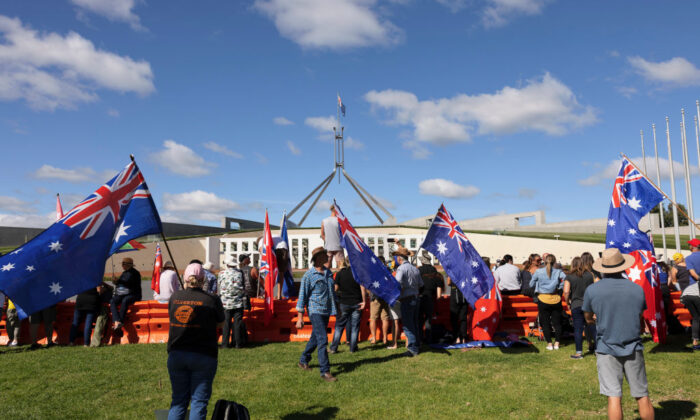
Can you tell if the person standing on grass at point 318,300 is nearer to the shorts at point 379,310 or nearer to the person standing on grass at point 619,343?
the shorts at point 379,310

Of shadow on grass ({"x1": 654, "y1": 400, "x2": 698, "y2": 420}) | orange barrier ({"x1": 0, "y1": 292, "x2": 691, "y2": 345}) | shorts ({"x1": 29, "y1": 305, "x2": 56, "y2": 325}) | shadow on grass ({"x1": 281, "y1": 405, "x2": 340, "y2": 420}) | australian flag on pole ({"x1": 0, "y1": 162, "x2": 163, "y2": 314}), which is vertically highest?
australian flag on pole ({"x1": 0, "y1": 162, "x2": 163, "y2": 314})

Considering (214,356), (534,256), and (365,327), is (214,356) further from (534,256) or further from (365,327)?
(534,256)

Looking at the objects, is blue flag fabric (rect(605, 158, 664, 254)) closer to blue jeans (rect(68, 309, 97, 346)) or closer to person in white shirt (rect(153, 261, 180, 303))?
person in white shirt (rect(153, 261, 180, 303))

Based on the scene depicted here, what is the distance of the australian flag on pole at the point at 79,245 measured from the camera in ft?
19.2

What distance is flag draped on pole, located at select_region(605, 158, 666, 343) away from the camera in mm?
8453

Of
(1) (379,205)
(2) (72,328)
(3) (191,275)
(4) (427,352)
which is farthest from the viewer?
(1) (379,205)

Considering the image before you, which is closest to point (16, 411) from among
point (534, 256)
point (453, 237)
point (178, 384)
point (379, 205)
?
point (178, 384)

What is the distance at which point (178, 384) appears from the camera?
439cm

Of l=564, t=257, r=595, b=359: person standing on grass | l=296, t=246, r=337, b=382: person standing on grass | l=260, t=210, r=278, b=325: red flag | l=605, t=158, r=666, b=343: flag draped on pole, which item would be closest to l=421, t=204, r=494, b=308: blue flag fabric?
l=564, t=257, r=595, b=359: person standing on grass

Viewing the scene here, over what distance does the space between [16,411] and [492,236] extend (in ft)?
120

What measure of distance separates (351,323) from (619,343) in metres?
5.23

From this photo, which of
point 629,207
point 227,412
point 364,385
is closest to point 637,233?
point 629,207

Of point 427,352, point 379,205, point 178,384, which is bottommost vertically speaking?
point 427,352

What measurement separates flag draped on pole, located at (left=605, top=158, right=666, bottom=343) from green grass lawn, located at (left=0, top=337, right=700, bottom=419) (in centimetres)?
69
